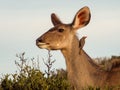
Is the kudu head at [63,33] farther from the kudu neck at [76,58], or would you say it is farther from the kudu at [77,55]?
the kudu neck at [76,58]

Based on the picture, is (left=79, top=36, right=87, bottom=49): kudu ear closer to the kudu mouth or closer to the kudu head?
the kudu head

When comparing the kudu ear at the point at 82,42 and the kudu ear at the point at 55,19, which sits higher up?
the kudu ear at the point at 55,19

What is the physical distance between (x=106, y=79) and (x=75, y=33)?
6.34 feet

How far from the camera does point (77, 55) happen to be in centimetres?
1449

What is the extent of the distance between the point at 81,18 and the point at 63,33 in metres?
0.76

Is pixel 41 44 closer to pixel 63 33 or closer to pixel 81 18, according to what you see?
pixel 63 33

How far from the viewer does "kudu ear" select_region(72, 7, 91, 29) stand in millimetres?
15367

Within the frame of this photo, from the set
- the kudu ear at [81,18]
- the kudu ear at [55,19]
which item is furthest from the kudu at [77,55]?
the kudu ear at [55,19]

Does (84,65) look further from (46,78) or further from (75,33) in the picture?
(46,78)

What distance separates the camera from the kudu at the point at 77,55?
13.9 meters

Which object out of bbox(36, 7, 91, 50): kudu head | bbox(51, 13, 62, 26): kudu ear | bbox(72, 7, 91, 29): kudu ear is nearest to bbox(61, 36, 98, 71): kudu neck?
bbox(36, 7, 91, 50): kudu head

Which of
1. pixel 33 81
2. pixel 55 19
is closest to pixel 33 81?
pixel 33 81

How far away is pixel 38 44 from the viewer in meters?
14.0

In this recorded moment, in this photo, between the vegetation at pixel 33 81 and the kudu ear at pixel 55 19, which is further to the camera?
the kudu ear at pixel 55 19
